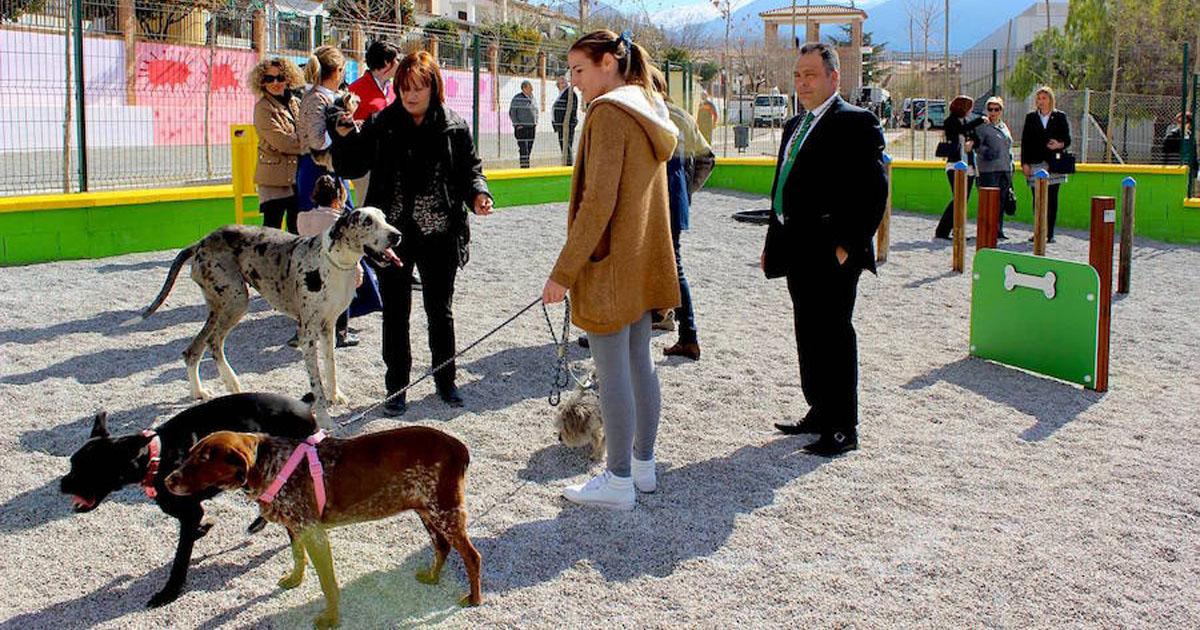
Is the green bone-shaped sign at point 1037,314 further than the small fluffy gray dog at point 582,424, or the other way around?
the green bone-shaped sign at point 1037,314

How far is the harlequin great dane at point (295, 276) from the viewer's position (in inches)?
208

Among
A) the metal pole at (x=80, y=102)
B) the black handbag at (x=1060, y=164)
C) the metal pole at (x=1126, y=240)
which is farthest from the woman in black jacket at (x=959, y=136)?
the metal pole at (x=80, y=102)

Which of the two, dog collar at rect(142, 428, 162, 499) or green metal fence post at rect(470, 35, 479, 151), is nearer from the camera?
dog collar at rect(142, 428, 162, 499)

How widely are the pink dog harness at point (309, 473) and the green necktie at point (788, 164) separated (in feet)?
8.56

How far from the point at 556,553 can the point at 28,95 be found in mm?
9119

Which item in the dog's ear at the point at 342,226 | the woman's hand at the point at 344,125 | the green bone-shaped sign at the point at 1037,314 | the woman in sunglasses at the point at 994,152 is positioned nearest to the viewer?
the dog's ear at the point at 342,226

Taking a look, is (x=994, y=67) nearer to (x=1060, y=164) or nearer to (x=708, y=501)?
(x=1060, y=164)

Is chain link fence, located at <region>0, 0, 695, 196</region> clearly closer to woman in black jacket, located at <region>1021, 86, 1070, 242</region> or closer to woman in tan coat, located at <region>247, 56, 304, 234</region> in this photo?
woman in tan coat, located at <region>247, 56, 304, 234</region>

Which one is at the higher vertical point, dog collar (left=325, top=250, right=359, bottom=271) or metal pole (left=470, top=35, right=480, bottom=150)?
metal pole (left=470, top=35, right=480, bottom=150)

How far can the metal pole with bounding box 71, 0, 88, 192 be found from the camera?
399 inches

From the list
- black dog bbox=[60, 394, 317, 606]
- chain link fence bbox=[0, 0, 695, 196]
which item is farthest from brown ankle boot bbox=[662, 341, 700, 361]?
black dog bbox=[60, 394, 317, 606]

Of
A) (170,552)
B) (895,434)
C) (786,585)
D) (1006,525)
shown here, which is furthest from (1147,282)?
(170,552)

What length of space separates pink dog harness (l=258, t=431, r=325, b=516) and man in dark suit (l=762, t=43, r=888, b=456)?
97.9 inches

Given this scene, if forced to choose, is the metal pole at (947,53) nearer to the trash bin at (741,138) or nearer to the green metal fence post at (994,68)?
the green metal fence post at (994,68)
